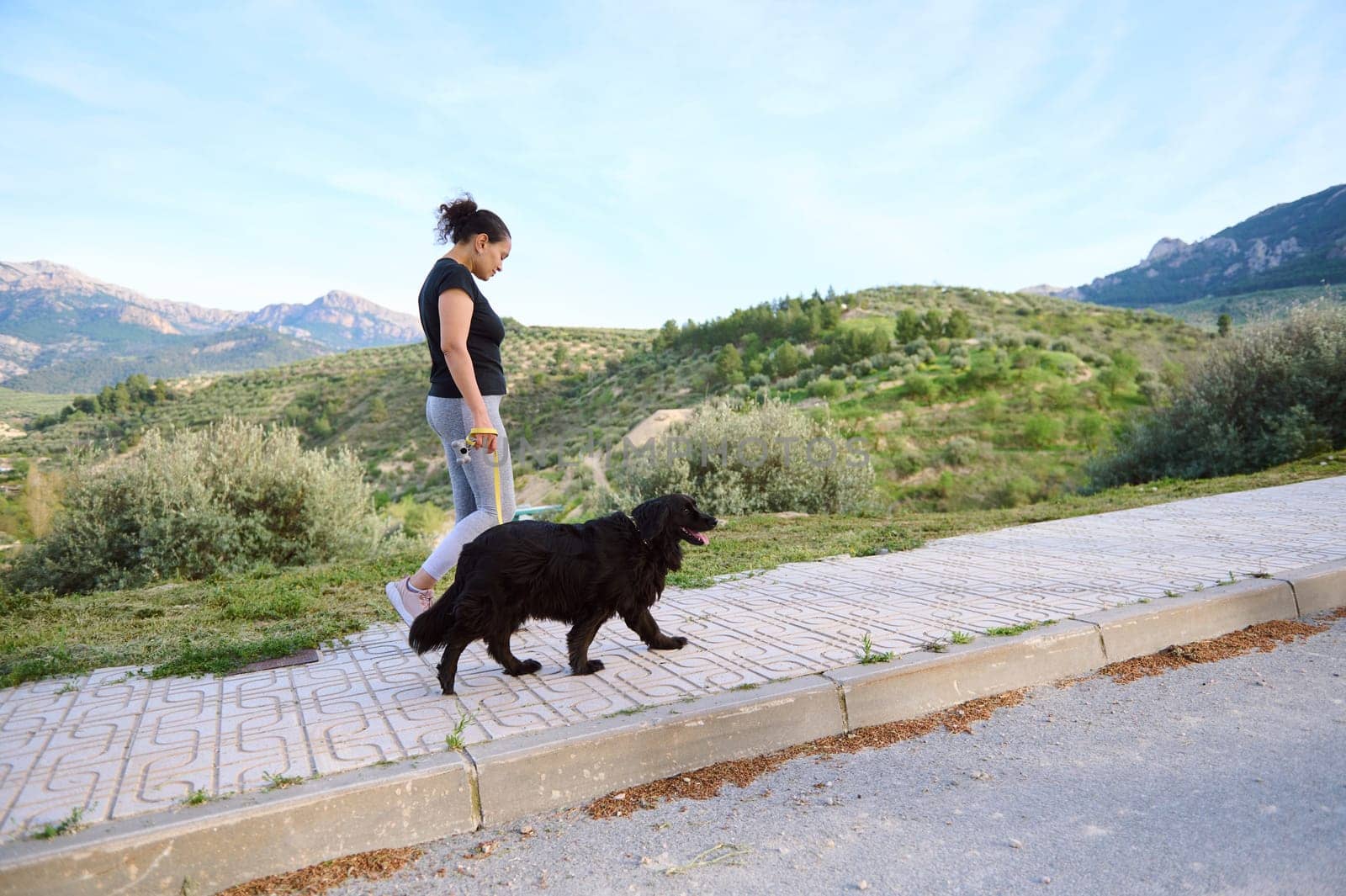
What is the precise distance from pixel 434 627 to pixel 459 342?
4.63 ft

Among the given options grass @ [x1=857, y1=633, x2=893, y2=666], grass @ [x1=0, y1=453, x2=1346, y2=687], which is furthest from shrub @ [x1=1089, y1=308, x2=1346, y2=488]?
grass @ [x1=857, y1=633, x2=893, y2=666]

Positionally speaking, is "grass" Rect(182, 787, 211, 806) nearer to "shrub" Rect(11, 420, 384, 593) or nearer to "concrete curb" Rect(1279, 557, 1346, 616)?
"concrete curb" Rect(1279, 557, 1346, 616)

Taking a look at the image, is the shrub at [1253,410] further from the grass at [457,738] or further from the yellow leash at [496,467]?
the grass at [457,738]

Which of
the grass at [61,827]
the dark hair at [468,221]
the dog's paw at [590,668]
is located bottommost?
the dog's paw at [590,668]

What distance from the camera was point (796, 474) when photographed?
1255 centimetres

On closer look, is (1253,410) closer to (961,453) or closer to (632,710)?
(961,453)

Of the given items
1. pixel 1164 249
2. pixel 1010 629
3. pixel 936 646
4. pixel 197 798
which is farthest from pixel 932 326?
pixel 1164 249

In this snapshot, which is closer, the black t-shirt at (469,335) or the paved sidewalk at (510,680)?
the paved sidewalk at (510,680)

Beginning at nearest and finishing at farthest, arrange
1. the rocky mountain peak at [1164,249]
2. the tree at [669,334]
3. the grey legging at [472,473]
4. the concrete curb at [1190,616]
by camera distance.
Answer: the grey legging at [472,473] < the concrete curb at [1190,616] < the tree at [669,334] < the rocky mountain peak at [1164,249]

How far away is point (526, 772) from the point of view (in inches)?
108

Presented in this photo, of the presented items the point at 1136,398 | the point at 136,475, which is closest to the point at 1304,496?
the point at 136,475

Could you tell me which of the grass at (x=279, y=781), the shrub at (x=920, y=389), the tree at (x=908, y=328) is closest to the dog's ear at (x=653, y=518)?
the grass at (x=279, y=781)

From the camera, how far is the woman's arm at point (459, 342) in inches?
153

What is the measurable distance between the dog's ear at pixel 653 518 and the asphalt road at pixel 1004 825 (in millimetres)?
1235
